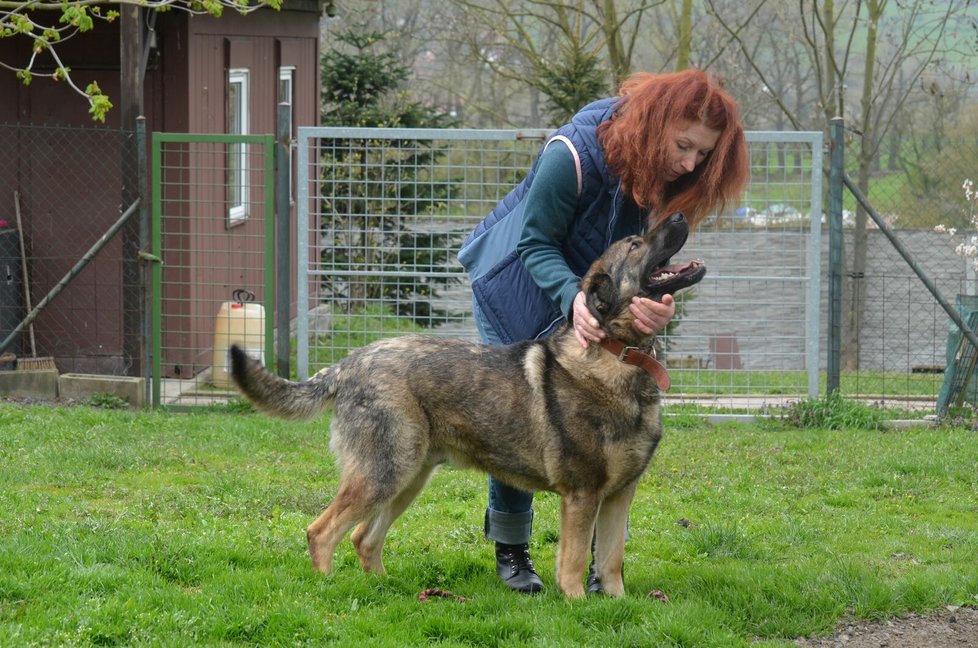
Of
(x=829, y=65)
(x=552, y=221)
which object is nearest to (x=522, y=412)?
(x=552, y=221)

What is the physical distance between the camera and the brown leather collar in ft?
14.6

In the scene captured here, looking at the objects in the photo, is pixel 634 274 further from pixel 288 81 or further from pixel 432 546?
pixel 288 81

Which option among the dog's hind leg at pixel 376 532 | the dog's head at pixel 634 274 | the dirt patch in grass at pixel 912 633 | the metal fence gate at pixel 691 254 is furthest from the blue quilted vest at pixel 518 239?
the metal fence gate at pixel 691 254

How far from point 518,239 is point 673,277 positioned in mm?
710

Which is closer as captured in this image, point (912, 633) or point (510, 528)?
point (912, 633)

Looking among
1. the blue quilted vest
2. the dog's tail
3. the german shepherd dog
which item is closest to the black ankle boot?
the german shepherd dog

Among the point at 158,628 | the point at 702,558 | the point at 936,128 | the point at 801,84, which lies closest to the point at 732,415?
the point at 702,558

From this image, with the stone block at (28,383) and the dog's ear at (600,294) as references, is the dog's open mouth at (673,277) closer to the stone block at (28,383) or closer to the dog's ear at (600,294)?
the dog's ear at (600,294)

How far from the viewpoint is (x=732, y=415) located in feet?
32.3

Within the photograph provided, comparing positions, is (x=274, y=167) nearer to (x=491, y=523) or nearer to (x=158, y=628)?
(x=491, y=523)

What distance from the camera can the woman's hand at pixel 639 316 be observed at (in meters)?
4.22

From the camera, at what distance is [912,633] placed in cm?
441

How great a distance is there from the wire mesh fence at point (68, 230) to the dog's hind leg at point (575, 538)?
782cm

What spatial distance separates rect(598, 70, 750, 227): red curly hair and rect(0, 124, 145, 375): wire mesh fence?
8052 millimetres
